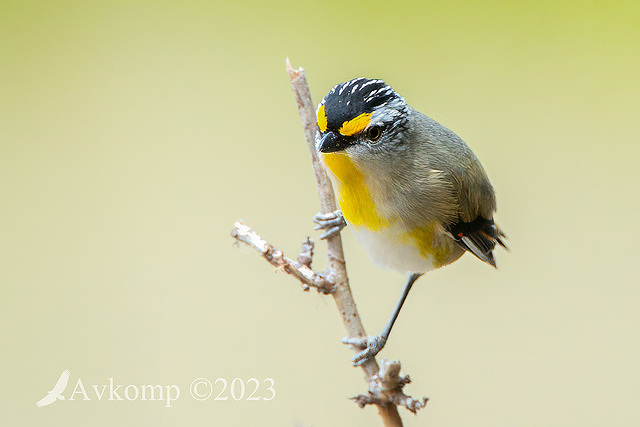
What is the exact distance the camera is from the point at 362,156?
0.84m

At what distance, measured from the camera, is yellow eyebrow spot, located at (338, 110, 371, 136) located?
0.79 m

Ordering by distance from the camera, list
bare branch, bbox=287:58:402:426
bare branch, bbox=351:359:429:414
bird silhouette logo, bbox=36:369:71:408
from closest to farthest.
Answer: bare branch, bbox=351:359:429:414 → bare branch, bbox=287:58:402:426 → bird silhouette logo, bbox=36:369:71:408

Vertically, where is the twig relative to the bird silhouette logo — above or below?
below

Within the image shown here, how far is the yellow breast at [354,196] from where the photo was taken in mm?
869

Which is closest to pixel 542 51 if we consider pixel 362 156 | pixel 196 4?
pixel 196 4

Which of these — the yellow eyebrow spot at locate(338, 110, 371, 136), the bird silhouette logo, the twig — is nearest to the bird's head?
the yellow eyebrow spot at locate(338, 110, 371, 136)

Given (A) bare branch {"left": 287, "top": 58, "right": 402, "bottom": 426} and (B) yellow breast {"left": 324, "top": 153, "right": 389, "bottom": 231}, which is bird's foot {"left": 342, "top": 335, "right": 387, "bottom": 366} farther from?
(B) yellow breast {"left": 324, "top": 153, "right": 389, "bottom": 231}

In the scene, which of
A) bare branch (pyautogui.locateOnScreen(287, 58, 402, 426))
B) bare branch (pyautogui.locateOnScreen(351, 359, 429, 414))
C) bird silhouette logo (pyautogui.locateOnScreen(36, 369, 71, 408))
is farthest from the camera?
bird silhouette logo (pyautogui.locateOnScreen(36, 369, 71, 408))

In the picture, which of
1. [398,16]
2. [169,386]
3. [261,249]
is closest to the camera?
[261,249]

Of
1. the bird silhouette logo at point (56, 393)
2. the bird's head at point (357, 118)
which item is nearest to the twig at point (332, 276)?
the bird's head at point (357, 118)

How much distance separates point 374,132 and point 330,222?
21 centimetres

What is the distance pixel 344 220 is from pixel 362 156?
0.18 meters

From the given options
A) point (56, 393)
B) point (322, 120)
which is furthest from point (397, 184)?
point (56, 393)

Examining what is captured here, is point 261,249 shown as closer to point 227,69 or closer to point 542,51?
point 227,69
